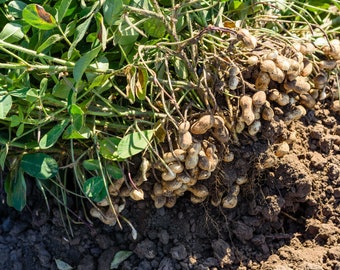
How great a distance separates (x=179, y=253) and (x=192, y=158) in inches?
10.7

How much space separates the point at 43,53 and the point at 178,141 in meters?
0.39

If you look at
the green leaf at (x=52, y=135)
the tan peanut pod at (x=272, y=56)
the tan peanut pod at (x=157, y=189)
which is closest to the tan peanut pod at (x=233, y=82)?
the tan peanut pod at (x=272, y=56)

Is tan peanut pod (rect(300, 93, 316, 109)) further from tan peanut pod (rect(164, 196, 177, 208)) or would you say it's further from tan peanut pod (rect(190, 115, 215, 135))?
tan peanut pod (rect(164, 196, 177, 208))

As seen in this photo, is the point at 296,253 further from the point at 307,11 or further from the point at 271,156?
the point at 307,11

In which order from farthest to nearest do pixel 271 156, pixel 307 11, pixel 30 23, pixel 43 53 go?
pixel 307 11, pixel 271 156, pixel 43 53, pixel 30 23

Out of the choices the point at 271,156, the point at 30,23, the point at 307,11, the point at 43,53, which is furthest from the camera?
the point at 307,11

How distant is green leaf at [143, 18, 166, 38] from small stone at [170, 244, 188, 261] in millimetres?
551

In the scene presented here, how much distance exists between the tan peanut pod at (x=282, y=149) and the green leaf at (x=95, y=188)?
1.51 ft

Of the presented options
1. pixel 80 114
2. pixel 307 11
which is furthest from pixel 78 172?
pixel 307 11

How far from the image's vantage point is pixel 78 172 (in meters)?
1.73

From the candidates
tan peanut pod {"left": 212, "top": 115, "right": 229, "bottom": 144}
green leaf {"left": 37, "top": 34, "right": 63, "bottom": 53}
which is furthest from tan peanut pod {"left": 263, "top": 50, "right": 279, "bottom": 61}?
green leaf {"left": 37, "top": 34, "right": 63, "bottom": 53}

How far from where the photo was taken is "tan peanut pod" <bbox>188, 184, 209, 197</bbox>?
1.72 meters

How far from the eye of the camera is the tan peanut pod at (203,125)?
5.38ft

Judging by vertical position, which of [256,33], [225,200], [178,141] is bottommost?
[225,200]
